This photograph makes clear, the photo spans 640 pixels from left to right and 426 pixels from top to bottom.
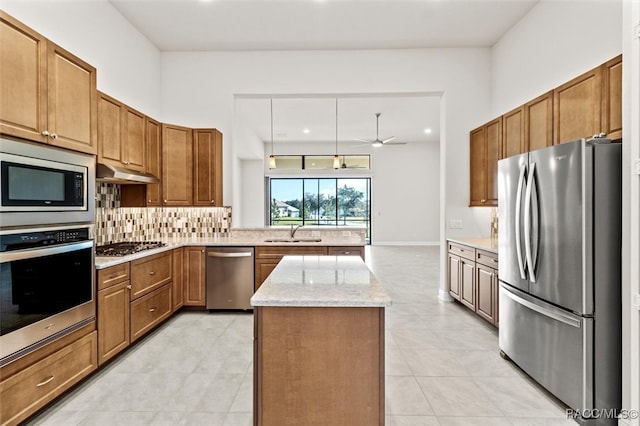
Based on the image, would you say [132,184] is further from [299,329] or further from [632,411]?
[632,411]

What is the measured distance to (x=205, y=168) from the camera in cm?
414

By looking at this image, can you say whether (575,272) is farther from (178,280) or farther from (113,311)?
(178,280)

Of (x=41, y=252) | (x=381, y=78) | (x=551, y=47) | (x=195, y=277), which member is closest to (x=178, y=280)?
(x=195, y=277)

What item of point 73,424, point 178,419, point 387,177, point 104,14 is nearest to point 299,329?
point 178,419

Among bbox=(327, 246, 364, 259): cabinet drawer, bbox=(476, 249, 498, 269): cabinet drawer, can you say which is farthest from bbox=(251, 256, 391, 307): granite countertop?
bbox=(476, 249, 498, 269): cabinet drawer

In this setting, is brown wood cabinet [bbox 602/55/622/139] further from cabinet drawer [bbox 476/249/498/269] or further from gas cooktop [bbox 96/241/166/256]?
gas cooktop [bbox 96/241/166/256]

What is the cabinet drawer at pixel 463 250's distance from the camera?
367cm

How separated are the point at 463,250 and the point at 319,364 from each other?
9.76ft

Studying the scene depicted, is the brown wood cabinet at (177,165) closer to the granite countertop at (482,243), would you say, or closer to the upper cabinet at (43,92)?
the upper cabinet at (43,92)

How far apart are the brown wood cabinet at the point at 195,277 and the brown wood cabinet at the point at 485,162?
353cm

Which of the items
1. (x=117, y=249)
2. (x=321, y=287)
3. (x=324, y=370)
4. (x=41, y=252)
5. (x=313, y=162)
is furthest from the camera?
(x=313, y=162)

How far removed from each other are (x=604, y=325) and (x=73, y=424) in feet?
10.7

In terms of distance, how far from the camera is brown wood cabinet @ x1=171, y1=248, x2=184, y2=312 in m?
3.75

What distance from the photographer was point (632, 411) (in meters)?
1.75
